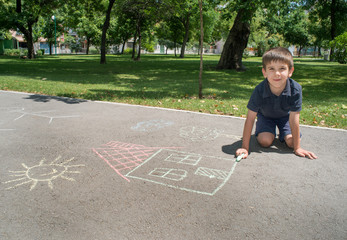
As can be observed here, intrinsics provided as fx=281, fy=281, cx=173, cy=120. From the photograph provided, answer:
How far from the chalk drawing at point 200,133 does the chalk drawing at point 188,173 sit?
821mm

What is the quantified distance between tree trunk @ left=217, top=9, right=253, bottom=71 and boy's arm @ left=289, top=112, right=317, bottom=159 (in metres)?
14.5

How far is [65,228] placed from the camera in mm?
2420

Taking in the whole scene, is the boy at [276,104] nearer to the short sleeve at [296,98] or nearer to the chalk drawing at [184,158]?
the short sleeve at [296,98]

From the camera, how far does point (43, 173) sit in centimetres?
345

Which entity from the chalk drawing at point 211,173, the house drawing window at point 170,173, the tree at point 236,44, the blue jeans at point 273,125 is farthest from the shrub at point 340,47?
the house drawing window at point 170,173

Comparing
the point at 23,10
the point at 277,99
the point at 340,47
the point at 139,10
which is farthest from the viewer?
the point at 139,10

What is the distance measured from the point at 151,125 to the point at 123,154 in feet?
5.09

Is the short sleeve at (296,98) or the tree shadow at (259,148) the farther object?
the tree shadow at (259,148)

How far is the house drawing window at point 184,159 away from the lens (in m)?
3.83

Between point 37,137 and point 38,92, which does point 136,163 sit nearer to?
point 37,137

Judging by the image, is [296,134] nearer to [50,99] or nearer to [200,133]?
[200,133]

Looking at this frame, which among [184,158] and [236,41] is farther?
[236,41]

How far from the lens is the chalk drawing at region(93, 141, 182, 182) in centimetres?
366

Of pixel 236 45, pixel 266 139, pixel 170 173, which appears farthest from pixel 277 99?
pixel 236 45
